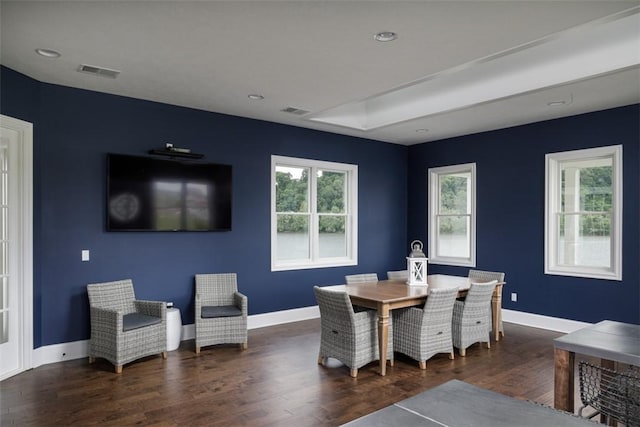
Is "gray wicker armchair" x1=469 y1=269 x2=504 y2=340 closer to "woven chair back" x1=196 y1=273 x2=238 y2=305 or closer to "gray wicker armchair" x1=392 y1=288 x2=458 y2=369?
"gray wicker armchair" x1=392 y1=288 x2=458 y2=369

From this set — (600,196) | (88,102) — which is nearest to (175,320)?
(88,102)

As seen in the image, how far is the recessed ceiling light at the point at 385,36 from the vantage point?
123 inches

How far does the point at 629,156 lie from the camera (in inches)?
200

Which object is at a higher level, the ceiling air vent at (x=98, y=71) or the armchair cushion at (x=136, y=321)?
the ceiling air vent at (x=98, y=71)

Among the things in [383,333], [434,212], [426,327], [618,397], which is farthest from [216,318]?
[434,212]

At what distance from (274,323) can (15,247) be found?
314 cm

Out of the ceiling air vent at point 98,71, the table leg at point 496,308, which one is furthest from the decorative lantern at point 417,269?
the ceiling air vent at point 98,71

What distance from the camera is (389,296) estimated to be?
4.12 meters

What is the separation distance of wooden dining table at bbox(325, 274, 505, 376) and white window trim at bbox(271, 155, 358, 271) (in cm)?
150

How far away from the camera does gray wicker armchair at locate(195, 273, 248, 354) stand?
4664 millimetres

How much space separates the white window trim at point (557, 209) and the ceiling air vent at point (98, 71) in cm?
531

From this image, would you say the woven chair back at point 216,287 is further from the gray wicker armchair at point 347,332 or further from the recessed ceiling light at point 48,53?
the recessed ceiling light at point 48,53

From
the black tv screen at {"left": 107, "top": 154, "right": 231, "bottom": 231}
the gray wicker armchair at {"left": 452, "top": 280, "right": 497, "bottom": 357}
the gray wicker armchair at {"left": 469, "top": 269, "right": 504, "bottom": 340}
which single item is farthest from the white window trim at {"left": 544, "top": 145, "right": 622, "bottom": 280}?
the black tv screen at {"left": 107, "top": 154, "right": 231, "bottom": 231}

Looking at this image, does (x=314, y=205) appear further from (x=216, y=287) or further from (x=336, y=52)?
(x=336, y=52)
